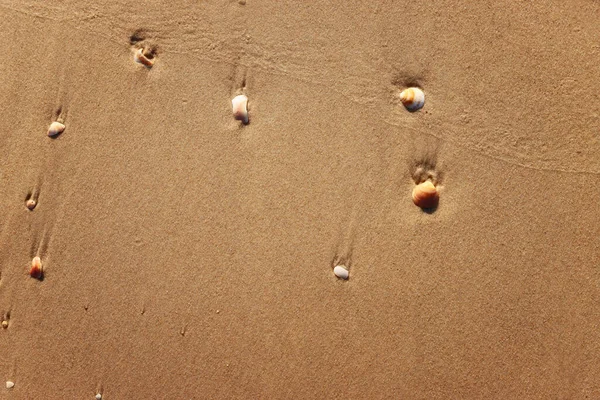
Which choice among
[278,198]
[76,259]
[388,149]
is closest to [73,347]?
[76,259]

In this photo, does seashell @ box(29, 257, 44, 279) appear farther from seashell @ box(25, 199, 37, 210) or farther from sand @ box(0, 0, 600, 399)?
seashell @ box(25, 199, 37, 210)

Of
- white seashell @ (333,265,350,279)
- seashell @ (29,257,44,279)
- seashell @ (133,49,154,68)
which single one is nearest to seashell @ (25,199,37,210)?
seashell @ (29,257,44,279)

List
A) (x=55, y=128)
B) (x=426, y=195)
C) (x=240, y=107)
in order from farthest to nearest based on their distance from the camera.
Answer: (x=55, y=128)
(x=240, y=107)
(x=426, y=195)

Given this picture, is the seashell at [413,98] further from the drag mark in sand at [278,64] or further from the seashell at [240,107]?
the seashell at [240,107]

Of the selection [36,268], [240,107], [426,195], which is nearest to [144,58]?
[240,107]

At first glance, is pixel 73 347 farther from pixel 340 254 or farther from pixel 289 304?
pixel 340 254

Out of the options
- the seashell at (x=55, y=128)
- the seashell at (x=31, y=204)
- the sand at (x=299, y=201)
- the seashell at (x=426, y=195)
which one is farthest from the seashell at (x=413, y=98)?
the seashell at (x=31, y=204)

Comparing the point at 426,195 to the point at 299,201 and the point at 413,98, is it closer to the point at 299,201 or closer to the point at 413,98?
the point at 413,98
